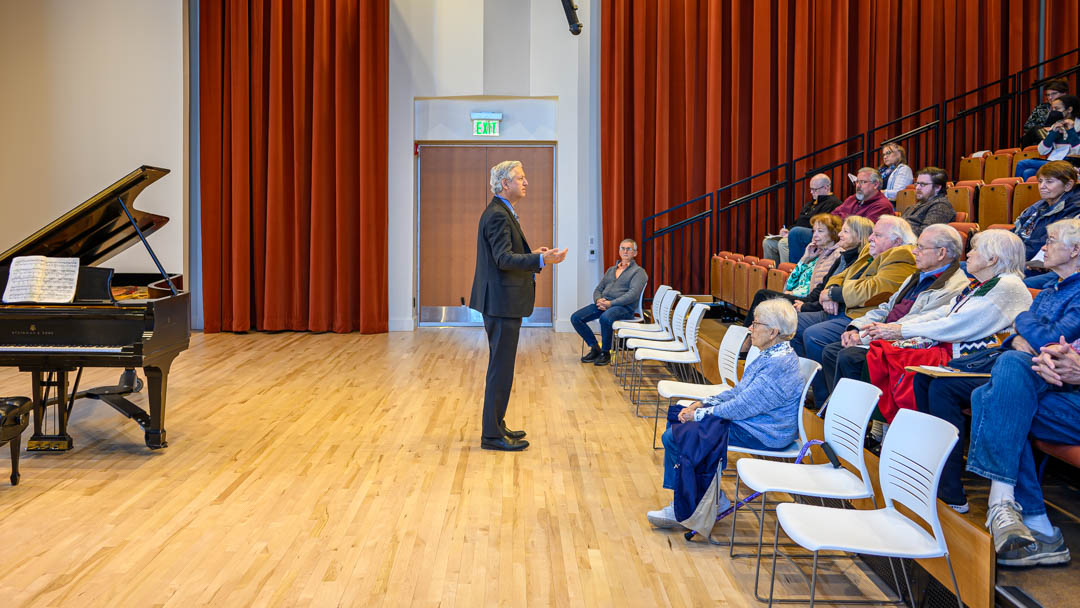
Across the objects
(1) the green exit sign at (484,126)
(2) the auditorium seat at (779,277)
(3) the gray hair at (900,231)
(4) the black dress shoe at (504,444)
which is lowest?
(4) the black dress shoe at (504,444)

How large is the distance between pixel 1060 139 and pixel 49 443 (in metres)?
6.64

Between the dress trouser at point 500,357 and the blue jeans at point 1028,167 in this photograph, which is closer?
the dress trouser at point 500,357

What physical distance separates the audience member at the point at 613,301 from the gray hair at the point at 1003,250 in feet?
14.3

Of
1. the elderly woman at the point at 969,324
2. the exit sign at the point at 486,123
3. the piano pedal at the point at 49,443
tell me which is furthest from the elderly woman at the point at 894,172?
the piano pedal at the point at 49,443

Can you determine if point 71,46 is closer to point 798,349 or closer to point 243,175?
point 243,175

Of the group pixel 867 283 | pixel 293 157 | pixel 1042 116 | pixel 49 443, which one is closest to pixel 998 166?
pixel 1042 116

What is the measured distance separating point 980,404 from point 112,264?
351 inches

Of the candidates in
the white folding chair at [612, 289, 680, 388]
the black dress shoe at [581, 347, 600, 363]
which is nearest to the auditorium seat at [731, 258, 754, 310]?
the white folding chair at [612, 289, 680, 388]

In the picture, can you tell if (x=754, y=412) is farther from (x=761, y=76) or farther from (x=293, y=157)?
(x=293, y=157)

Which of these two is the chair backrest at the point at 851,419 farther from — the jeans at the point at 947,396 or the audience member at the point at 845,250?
the audience member at the point at 845,250

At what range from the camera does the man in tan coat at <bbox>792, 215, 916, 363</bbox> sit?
4.36 meters

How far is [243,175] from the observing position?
9531 millimetres

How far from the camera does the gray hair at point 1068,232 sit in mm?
2820

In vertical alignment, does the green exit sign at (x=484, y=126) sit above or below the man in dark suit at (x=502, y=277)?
above
